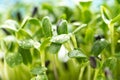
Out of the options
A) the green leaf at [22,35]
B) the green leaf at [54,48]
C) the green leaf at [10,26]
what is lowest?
the green leaf at [54,48]

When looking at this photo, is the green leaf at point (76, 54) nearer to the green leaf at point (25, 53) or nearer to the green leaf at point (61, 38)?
the green leaf at point (61, 38)

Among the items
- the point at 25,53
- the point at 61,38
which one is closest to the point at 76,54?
the point at 61,38

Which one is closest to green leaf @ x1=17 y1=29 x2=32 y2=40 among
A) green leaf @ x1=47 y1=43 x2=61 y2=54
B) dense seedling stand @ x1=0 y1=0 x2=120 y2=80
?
dense seedling stand @ x1=0 y1=0 x2=120 y2=80

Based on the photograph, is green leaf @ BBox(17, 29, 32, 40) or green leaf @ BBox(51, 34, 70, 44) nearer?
green leaf @ BBox(51, 34, 70, 44)

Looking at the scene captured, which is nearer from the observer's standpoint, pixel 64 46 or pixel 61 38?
pixel 61 38

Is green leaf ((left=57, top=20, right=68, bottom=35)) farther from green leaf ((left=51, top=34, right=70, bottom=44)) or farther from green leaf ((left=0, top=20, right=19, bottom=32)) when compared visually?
green leaf ((left=0, top=20, right=19, bottom=32))

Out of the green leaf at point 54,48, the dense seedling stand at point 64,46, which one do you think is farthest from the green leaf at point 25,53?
the green leaf at point 54,48

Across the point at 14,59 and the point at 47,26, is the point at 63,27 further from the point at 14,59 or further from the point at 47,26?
the point at 14,59

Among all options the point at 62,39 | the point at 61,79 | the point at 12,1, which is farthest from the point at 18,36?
the point at 12,1

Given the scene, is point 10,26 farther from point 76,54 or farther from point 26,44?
point 76,54
